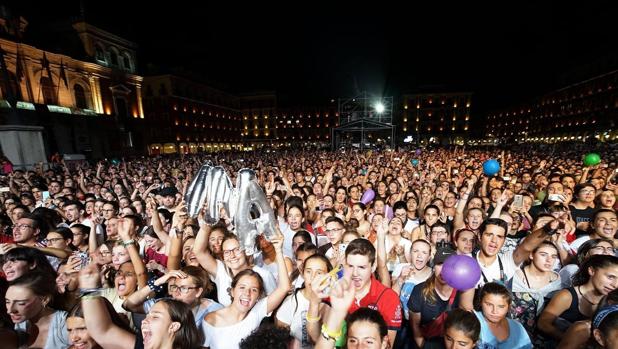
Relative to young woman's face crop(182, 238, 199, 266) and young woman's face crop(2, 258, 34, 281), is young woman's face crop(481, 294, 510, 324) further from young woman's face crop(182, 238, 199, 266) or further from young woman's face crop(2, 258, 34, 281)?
young woman's face crop(2, 258, 34, 281)

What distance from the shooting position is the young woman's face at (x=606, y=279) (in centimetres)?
253

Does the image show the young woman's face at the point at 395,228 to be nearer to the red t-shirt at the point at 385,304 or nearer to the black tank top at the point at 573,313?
the red t-shirt at the point at 385,304

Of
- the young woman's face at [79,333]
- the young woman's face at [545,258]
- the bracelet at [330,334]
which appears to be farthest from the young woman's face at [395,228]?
the young woman's face at [79,333]

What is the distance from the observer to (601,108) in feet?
181

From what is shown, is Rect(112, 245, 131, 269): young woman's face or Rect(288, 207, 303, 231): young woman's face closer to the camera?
Rect(112, 245, 131, 269): young woman's face

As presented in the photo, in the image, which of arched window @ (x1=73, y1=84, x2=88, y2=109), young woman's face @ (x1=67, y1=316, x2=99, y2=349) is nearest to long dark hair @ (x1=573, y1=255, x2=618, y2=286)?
young woman's face @ (x1=67, y1=316, x2=99, y2=349)

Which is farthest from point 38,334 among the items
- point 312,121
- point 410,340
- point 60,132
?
point 312,121

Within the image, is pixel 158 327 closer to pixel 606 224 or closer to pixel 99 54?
pixel 606 224

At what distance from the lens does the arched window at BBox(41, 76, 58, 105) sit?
31.4 meters

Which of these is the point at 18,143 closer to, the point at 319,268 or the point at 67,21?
the point at 319,268

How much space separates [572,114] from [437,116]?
1102 inches

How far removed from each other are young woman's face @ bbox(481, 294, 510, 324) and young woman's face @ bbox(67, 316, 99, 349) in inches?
130

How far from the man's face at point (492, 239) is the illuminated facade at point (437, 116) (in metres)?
80.0

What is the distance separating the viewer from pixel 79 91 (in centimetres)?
3647
